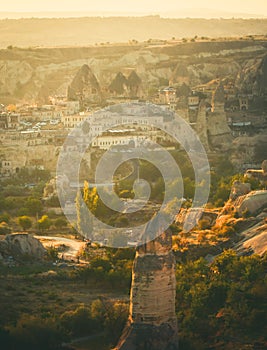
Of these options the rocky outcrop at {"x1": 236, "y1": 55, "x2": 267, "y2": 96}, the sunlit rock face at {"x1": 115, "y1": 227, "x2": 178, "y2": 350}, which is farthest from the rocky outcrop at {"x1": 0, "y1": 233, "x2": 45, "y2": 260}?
the rocky outcrop at {"x1": 236, "y1": 55, "x2": 267, "y2": 96}

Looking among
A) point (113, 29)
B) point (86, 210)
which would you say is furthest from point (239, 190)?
point (113, 29)

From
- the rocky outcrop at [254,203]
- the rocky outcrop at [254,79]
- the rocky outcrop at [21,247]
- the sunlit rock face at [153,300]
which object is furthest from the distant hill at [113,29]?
the sunlit rock face at [153,300]

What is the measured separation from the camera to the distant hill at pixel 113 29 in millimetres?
114250

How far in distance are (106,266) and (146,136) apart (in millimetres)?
23555

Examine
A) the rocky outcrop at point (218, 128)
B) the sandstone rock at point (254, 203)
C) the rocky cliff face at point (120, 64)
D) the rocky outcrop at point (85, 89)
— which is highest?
the rocky cliff face at point (120, 64)

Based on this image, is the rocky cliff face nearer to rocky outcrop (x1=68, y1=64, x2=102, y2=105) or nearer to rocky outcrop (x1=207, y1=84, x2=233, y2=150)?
rocky outcrop (x1=68, y1=64, x2=102, y2=105)

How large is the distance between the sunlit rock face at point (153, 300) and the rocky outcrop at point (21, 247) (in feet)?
36.1

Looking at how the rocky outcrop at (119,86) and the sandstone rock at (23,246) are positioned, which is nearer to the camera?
the sandstone rock at (23,246)

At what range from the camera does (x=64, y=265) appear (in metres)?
33.2

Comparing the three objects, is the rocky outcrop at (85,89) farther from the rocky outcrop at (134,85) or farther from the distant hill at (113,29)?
the distant hill at (113,29)

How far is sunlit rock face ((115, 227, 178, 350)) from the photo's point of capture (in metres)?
22.7

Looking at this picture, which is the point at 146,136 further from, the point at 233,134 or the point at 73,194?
the point at 73,194

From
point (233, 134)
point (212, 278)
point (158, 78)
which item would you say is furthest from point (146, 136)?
point (212, 278)

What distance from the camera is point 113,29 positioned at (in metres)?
120
